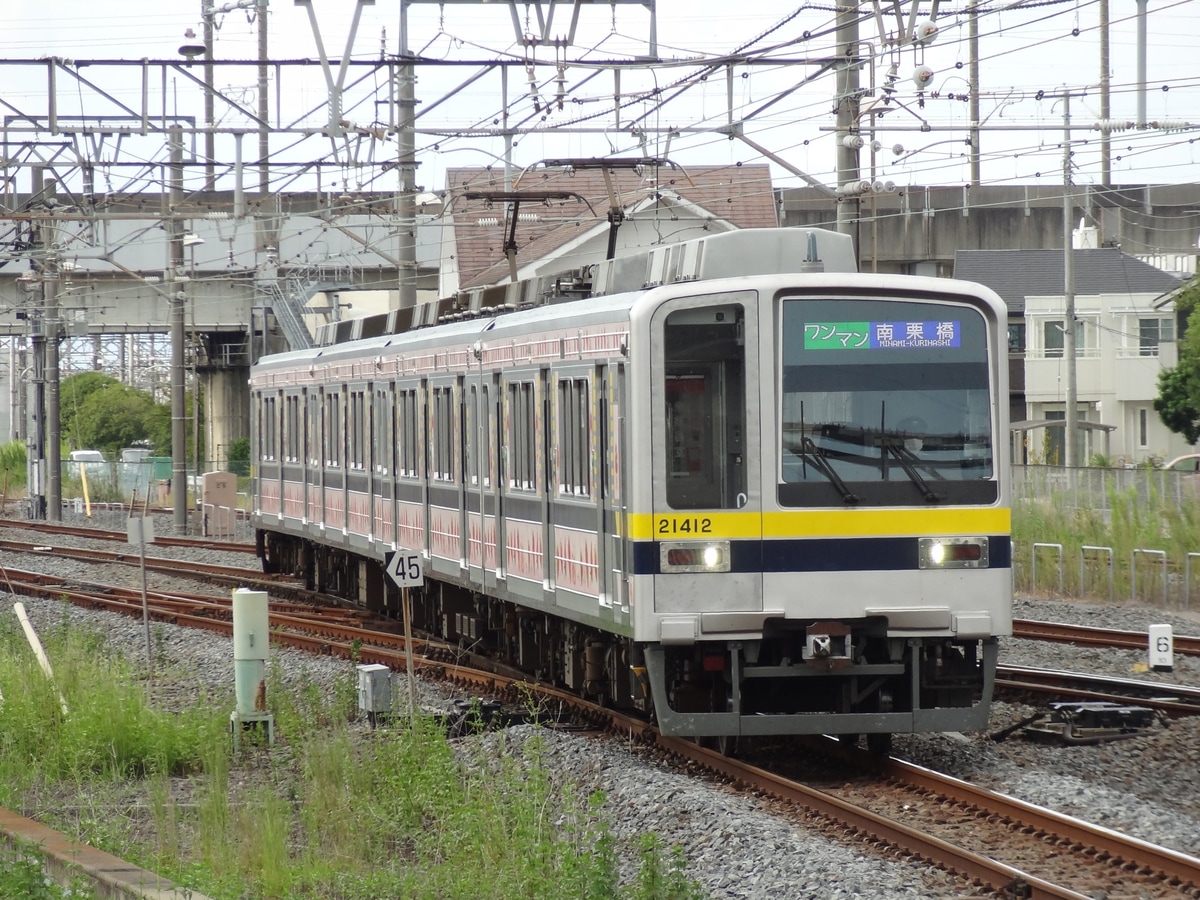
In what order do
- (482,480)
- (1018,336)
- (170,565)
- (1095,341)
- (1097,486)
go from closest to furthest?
(482,480) → (1097,486) → (170,565) → (1095,341) → (1018,336)

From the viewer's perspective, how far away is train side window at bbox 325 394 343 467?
19.6 meters

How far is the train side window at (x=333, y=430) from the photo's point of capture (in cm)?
1959

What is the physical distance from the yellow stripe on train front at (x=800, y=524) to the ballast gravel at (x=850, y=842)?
1.35 m

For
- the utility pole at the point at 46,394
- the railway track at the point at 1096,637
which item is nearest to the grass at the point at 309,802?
the railway track at the point at 1096,637

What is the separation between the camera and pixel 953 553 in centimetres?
1023

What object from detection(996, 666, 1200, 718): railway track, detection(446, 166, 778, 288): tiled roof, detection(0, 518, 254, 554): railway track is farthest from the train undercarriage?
detection(446, 166, 778, 288): tiled roof

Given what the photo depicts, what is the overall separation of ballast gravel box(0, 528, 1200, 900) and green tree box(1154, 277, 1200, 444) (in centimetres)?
2903

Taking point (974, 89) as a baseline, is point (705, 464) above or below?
below

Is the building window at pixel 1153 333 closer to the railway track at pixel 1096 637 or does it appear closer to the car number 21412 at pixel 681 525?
the railway track at pixel 1096 637

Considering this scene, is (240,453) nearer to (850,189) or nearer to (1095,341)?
(1095,341)

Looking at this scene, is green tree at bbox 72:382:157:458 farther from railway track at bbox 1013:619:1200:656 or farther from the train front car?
the train front car

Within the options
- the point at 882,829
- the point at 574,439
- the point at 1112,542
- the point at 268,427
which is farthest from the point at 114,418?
the point at 882,829

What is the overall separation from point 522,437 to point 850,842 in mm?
5197

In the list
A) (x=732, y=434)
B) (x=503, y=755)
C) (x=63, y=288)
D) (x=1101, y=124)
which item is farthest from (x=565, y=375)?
(x=63, y=288)
